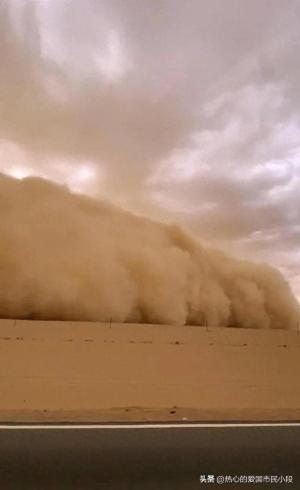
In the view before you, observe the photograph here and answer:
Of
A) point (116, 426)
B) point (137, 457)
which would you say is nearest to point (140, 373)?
point (116, 426)

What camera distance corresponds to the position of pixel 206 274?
19.3m

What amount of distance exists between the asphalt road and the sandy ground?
6.02 ft

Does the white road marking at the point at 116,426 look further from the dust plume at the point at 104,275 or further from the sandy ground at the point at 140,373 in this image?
the dust plume at the point at 104,275

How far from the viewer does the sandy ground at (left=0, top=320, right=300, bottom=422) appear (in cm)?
845

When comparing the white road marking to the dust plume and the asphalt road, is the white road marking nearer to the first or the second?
the asphalt road

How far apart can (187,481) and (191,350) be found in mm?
6293

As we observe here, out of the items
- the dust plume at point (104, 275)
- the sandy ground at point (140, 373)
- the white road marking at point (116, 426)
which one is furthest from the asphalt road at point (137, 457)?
the dust plume at point (104, 275)

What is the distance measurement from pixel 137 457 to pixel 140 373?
4.86m

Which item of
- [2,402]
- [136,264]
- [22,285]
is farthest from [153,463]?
[136,264]

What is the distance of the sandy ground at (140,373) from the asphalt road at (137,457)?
1833mm

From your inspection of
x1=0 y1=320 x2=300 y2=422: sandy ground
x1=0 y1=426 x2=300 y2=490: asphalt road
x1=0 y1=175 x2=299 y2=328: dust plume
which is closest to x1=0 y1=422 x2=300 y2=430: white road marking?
x1=0 y1=426 x2=300 y2=490: asphalt road

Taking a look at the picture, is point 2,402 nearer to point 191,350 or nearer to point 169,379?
point 169,379

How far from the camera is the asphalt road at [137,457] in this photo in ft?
12.4

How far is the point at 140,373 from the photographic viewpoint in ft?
30.9
